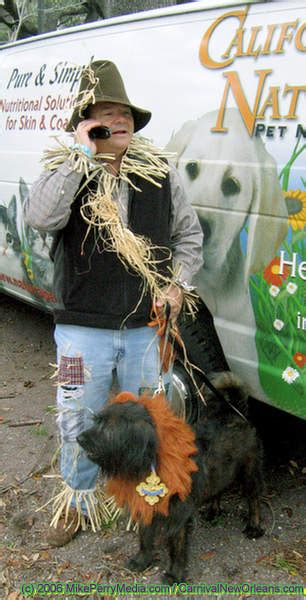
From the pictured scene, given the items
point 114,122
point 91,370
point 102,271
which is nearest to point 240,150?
point 114,122

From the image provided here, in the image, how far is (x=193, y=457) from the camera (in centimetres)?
271

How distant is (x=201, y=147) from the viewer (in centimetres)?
319

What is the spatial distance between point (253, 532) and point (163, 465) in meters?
0.93

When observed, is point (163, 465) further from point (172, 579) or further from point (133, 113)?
point (133, 113)

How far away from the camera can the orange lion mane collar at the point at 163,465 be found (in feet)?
8.18

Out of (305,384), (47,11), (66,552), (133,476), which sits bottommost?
(66,552)

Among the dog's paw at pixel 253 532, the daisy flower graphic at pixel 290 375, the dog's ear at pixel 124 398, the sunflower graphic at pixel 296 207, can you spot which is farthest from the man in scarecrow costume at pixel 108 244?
the dog's paw at pixel 253 532

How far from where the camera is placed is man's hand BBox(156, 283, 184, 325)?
2.75m

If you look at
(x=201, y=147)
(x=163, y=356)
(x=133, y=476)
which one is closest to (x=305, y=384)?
(x=163, y=356)

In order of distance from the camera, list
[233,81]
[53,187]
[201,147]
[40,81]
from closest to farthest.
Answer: [53,187] < [233,81] < [201,147] < [40,81]

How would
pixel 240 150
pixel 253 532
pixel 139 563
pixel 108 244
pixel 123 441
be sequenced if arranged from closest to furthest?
pixel 123 441 < pixel 108 244 < pixel 139 563 < pixel 240 150 < pixel 253 532

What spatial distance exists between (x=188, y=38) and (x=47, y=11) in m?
7.28

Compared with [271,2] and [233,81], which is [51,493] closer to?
[233,81]

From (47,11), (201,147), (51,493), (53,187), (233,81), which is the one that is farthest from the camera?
(47,11)
